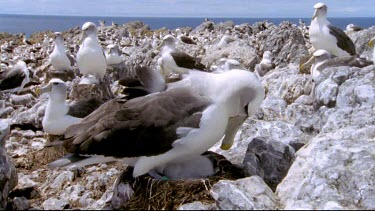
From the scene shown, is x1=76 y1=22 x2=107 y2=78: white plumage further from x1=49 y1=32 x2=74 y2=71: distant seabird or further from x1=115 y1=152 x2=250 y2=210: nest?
x1=115 y1=152 x2=250 y2=210: nest

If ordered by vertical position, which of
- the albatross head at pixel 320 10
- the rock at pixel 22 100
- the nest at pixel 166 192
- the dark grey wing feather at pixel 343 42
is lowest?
the rock at pixel 22 100

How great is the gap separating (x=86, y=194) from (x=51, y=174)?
950 mm

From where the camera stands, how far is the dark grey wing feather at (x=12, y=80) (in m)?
13.2

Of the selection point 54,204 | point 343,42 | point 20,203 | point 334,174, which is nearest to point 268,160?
point 334,174

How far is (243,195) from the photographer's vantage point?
4129mm

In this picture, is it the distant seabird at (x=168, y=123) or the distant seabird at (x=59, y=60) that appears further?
the distant seabird at (x=59, y=60)

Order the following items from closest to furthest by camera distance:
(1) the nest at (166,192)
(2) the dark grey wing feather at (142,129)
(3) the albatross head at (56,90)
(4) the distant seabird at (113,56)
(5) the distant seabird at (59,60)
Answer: (1) the nest at (166,192)
(2) the dark grey wing feather at (142,129)
(3) the albatross head at (56,90)
(5) the distant seabird at (59,60)
(4) the distant seabird at (113,56)

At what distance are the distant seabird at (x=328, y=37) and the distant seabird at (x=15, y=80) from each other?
7.15 m

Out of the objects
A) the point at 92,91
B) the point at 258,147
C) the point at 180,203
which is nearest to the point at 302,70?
the point at 92,91


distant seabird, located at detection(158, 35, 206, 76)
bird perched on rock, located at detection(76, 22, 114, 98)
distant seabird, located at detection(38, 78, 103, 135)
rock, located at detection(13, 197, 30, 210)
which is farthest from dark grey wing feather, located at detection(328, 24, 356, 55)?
rock, located at detection(13, 197, 30, 210)

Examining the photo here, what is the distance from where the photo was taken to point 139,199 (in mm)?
4785

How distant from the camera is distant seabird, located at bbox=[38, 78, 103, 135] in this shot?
26.4 feet

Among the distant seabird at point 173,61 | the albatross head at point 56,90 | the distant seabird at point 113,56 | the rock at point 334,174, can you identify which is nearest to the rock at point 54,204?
the rock at point 334,174

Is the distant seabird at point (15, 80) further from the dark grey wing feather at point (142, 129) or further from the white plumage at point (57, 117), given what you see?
the dark grey wing feather at point (142, 129)
